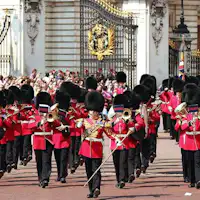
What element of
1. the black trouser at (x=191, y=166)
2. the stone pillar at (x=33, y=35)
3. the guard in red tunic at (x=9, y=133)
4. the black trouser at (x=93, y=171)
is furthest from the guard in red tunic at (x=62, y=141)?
the stone pillar at (x=33, y=35)

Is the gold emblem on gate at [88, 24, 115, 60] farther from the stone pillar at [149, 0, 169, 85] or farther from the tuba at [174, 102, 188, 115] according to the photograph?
the tuba at [174, 102, 188, 115]

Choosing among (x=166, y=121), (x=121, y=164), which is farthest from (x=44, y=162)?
(x=166, y=121)

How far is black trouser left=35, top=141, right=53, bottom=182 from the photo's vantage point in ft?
46.6

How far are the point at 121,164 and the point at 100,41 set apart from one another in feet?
50.8

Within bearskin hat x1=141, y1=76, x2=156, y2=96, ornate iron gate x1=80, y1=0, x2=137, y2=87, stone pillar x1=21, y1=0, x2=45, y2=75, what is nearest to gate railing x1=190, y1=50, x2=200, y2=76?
ornate iron gate x1=80, y1=0, x2=137, y2=87

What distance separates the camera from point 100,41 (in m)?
29.4

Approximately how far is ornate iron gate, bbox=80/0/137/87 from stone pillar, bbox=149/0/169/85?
0.50m

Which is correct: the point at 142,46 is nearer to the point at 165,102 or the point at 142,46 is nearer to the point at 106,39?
the point at 106,39

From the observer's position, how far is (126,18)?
28.9 meters

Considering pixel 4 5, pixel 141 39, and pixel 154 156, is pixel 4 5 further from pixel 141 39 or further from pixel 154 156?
pixel 154 156

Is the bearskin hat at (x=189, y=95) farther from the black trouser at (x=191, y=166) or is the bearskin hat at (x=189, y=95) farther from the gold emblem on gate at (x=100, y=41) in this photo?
the gold emblem on gate at (x=100, y=41)

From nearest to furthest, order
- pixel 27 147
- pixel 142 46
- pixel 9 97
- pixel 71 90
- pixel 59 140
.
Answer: pixel 59 140 < pixel 9 97 < pixel 71 90 < pixel 27 147 < pixel 142 46

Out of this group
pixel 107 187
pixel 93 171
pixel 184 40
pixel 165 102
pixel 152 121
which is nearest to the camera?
pixel 93 171

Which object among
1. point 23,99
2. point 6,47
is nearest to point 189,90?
point 23,99
